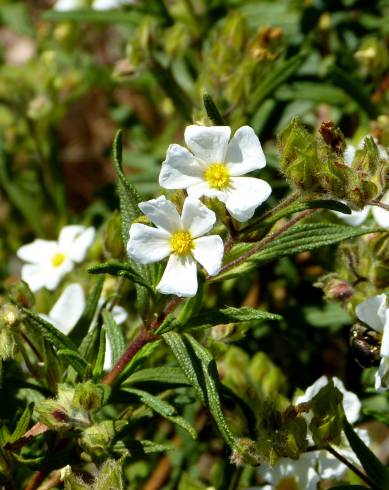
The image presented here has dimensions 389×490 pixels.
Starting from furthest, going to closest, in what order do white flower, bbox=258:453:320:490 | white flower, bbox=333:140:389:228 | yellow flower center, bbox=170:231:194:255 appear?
white flower, bbox=333:140:389:228 → white flower, bbox=258:453:320:490 → yellow flower center, bbox=170:231:194:255

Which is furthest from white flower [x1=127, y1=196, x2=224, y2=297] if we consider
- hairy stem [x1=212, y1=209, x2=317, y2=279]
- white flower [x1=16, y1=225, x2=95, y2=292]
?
white flower [x1=16, y1=225, x2=95, y2=292]

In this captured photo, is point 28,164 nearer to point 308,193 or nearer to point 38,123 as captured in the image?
point 38,123

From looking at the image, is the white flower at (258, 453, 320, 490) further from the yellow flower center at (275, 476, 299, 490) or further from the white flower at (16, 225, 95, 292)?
the white flower at (16, 225, 95, 292)

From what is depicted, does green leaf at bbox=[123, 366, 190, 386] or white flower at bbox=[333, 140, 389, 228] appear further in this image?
white flower at bbox=[333, 140, 389, 228]

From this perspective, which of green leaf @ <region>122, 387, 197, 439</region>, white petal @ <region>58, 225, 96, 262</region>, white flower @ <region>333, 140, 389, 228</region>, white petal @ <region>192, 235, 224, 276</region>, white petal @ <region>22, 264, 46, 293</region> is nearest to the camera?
white petal @ <region>192, 235, 224, 276</region>

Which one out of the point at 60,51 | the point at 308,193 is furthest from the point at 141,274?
the point at 60,51

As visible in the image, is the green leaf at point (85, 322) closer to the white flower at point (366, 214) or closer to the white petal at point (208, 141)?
the white petal at point (208, 141)

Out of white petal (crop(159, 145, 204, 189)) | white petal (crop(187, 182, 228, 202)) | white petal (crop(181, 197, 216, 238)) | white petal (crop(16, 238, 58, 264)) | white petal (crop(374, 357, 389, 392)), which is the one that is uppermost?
white petal (crop(159, 145, 204, 189))
